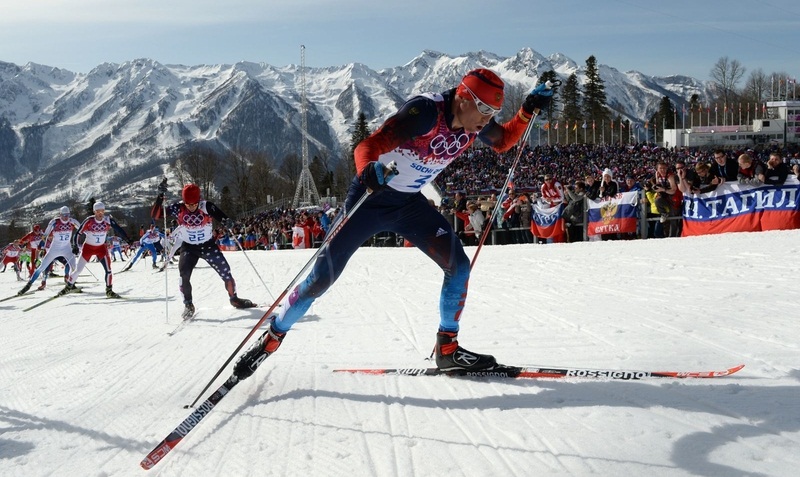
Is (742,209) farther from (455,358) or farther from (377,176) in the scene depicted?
(377,176)

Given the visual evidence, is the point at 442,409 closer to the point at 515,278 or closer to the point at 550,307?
the point at 550,307

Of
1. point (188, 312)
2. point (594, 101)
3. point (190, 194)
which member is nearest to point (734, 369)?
point (188, 312)

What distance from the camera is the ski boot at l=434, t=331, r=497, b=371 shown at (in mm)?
3877

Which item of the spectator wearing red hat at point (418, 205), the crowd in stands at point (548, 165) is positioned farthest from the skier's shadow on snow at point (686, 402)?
the crowd in stands at point (548, 165)

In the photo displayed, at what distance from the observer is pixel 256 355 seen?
3.78 meters

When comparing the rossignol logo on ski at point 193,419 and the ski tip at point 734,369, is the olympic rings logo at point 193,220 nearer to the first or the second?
the rossignol logo on ski at point 193,419

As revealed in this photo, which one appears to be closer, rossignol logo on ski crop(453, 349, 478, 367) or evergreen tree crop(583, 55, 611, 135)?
rossignol logo on ski crop(453, 349, 478, 367)

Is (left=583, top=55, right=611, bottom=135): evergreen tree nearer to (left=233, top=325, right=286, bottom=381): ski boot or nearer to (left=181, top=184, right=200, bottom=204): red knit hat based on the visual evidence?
(left=181, top=184, right=200, bottom=204): red knit hat

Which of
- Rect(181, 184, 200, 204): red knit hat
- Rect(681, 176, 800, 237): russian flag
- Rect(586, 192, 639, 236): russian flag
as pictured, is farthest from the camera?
Rect(586, 192, 639, 236): russian flag

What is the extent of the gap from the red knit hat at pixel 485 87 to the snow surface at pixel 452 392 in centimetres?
186

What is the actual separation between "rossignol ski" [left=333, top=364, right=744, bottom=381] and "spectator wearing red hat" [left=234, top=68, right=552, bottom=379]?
7 centimetres

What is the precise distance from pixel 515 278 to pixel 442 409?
5528 mm

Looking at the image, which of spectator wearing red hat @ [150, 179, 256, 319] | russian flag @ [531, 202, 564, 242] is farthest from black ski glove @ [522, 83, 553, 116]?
russian flag @ [531, 202, 564, 242]

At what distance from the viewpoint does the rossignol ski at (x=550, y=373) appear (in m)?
3.46
